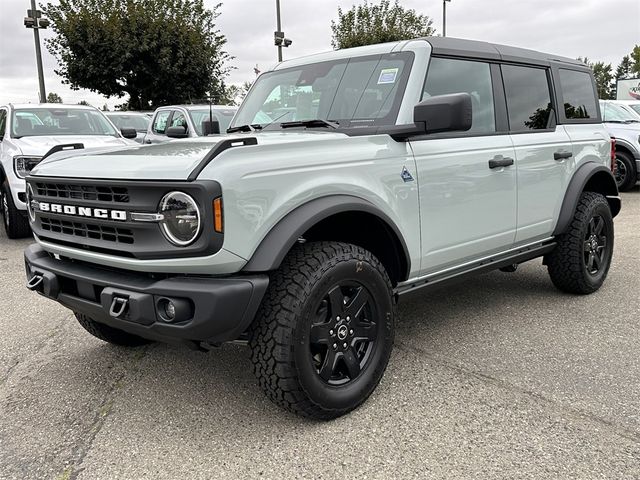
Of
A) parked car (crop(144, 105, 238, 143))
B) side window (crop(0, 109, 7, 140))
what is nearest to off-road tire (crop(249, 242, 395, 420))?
parked car (crop(144, 105, 238, 143))

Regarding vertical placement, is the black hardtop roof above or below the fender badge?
above

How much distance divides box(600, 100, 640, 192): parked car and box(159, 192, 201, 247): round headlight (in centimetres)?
1066

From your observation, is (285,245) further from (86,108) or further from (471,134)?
(86,108)

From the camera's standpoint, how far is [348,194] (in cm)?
275

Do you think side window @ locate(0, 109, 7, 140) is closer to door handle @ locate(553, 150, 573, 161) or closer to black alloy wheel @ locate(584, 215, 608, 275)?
door handle @ locate(553, 150, 573, 161)

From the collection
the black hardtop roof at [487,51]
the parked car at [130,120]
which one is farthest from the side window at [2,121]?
the black hardtop roof at [487,51]

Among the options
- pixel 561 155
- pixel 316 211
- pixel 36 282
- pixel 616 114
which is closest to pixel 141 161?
pixel 316 211

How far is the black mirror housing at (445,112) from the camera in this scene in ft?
9.04

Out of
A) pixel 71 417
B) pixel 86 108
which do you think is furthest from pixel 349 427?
pixel 86 108

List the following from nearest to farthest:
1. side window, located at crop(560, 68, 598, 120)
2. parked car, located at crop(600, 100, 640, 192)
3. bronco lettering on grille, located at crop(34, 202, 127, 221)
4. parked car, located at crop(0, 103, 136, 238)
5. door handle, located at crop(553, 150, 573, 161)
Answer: bronco lettering on grille, located at crop(34, 202, 127, 221)
door handle, located at crop(553, 150, 573, 161)
side window, located at crop(560, 68, 598, 120)
parked car, located at crop(0, 103, 136, 238)
parked car, located at crop(600, 100, 640, 192)

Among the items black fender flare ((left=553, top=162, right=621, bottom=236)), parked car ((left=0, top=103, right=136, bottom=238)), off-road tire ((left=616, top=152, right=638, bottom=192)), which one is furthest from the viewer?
off-road tire ((left=616, top=152, right=638, bottom=192))

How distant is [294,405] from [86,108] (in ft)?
24.6

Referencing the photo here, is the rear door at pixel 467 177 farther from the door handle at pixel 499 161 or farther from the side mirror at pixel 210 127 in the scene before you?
the side mirror at pixel 210 127

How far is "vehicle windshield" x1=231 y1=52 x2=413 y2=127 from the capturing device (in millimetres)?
3232
